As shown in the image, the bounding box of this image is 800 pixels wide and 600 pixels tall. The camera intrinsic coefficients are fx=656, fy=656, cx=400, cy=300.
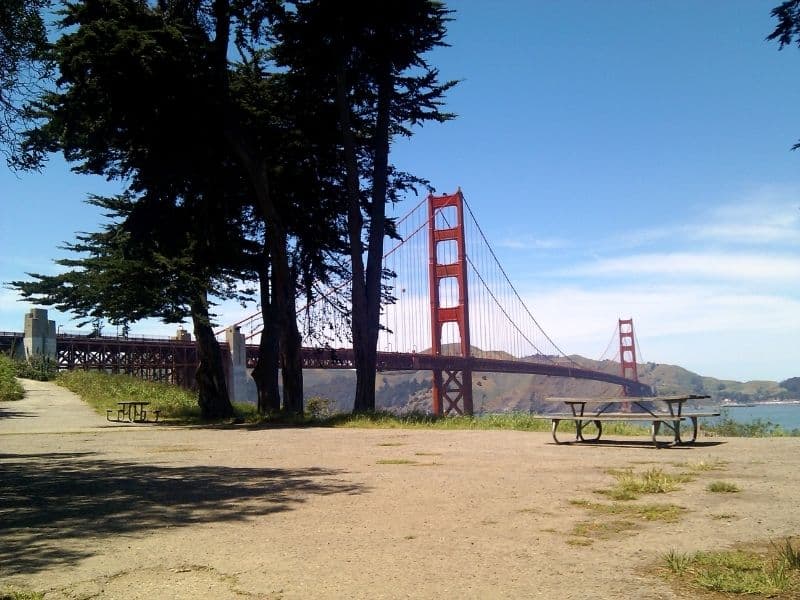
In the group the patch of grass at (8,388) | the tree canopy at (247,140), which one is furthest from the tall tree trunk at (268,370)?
the patch of grass at (8,388)

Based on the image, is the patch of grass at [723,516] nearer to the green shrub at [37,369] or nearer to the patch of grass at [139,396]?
the patch of grass at [139,396]

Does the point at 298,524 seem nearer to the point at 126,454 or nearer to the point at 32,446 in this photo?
the point at 126,454

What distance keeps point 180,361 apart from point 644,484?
48.5 meters

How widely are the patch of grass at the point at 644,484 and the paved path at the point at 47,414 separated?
1231cm

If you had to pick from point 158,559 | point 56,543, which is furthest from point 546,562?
point 56,543

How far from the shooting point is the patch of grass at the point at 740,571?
3.03 m

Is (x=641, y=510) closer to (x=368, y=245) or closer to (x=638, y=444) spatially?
(x=638, y=444)

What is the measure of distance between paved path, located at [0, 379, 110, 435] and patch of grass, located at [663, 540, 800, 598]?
539 inches

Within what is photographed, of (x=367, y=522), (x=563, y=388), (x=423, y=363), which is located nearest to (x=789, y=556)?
(x=367, y=522)

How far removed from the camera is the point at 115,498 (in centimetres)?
569

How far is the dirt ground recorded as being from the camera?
336cm

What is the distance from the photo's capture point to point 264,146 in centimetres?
1819

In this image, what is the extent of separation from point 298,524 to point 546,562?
184cm

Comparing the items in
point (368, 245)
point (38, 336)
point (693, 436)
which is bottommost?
point (693, 436)
